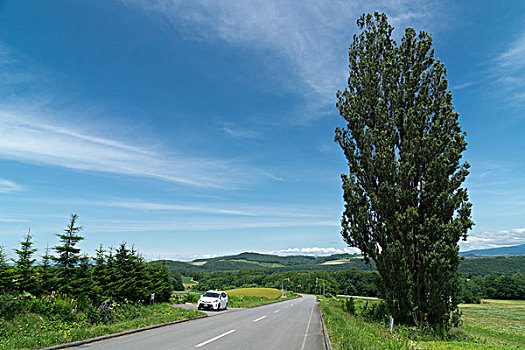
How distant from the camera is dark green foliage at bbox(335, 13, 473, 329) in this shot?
1434 cm

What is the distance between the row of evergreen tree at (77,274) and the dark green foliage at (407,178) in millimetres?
14426

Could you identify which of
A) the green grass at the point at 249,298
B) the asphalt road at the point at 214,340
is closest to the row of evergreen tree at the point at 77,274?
the asphalt road at the point at 214,340

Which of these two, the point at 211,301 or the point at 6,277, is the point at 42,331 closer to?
the point at 6,277

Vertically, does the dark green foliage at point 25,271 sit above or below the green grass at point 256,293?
above

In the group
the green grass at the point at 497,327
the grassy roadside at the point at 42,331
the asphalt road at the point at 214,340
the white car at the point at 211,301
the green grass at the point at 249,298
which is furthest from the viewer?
the green grass at the point at 249,298

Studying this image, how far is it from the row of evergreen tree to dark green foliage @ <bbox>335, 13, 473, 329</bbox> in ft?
47.3

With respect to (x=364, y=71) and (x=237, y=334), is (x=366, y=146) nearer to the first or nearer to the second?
(x=364, y=71)

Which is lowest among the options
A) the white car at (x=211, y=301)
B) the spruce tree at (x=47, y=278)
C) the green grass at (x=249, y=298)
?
the green grass at (x=249, y=298)

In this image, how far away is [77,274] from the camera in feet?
52.2

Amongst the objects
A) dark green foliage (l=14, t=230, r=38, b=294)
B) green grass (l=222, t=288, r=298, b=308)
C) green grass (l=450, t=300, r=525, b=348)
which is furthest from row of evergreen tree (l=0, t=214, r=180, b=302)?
green grass (l=450, t=300, r=525, b=348)

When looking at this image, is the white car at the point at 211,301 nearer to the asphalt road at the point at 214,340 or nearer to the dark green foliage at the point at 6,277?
the asphalt road at the point at 214,340

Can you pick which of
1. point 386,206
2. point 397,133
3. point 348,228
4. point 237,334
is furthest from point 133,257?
point 397,133

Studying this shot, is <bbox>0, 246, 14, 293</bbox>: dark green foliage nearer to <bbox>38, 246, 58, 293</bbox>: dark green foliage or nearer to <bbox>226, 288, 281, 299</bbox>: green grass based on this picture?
<bbox>38, 246, 58, 293</bbox>: dark green foliage

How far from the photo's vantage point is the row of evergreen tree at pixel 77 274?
13125 millimetres
